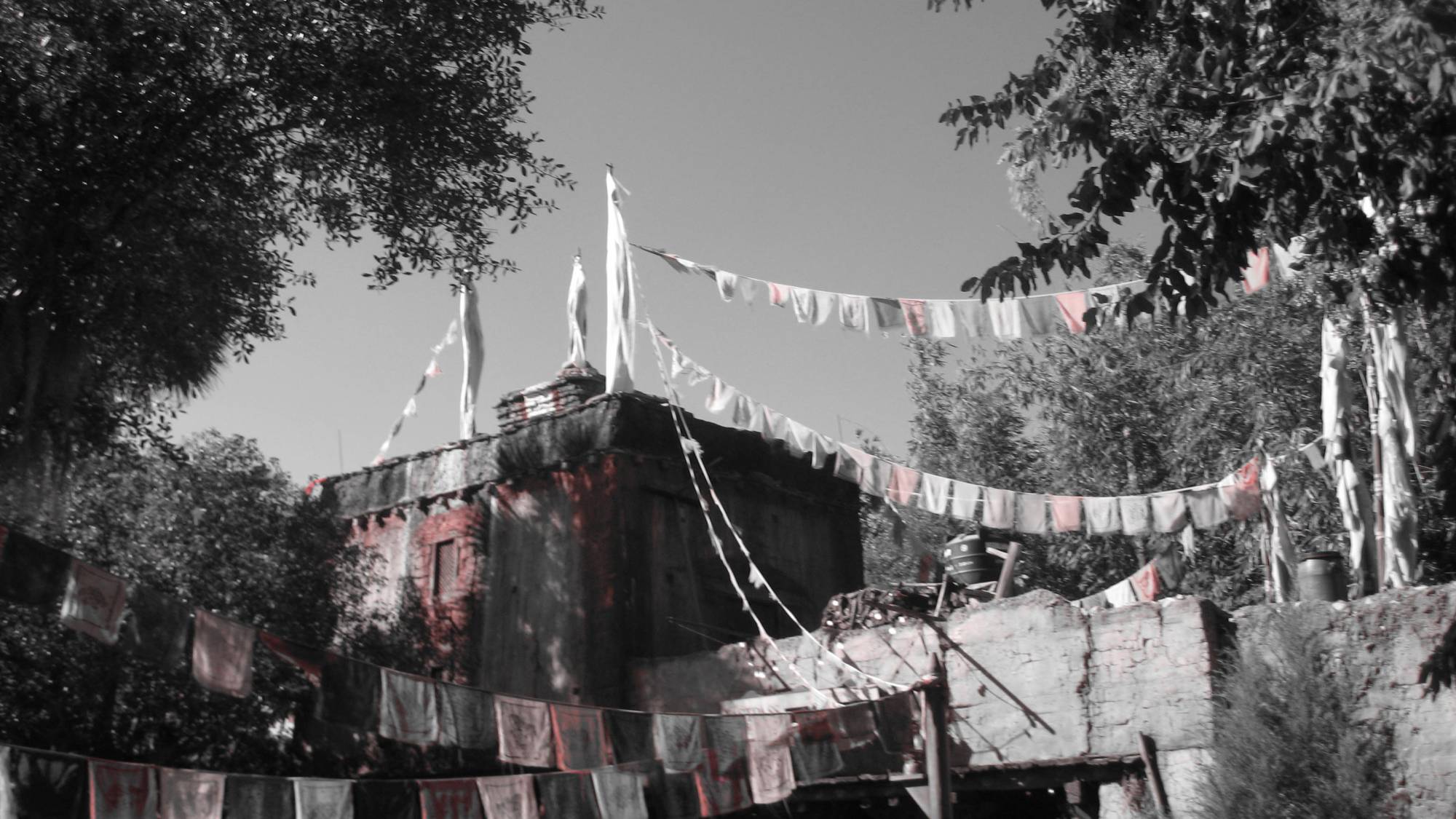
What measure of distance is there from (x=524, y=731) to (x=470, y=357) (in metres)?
10.0

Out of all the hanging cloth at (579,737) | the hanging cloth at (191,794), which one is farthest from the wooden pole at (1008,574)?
the hanging cloth at (191,794)

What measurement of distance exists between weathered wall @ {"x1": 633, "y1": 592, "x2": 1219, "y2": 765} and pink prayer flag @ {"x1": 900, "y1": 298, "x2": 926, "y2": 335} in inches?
126

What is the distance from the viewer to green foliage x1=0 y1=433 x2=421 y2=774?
38.3 feet

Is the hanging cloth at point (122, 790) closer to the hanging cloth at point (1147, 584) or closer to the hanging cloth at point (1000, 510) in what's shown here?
the hanging cloth at point (1000, 510)

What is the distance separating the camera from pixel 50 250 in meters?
10.8

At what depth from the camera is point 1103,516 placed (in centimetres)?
1562

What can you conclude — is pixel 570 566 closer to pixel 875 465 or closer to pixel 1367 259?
pixel 875 465

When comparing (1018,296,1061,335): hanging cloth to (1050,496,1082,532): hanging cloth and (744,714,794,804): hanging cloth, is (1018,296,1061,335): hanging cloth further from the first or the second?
(744,714,794,804): hanging cloth

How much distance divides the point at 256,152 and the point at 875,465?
304 inches

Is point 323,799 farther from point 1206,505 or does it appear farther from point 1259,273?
point 1206,505

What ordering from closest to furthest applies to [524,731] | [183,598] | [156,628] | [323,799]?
[156,628] → [323,799] → [524,731] → [183,598]

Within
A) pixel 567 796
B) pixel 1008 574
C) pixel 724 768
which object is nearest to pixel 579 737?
pixel 567 796

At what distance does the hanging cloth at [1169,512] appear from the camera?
15.3m


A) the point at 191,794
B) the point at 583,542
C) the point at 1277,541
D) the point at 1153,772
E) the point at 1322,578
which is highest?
the point at 583,542
